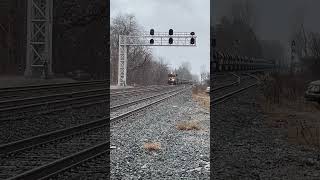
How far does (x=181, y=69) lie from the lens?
93.1 m

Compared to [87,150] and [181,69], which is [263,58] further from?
[181,69]

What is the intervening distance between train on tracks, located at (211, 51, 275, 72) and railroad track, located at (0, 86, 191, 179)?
113 inches

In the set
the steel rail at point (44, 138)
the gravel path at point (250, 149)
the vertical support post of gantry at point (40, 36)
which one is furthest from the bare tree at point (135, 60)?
the gravel path at point (250, 149)

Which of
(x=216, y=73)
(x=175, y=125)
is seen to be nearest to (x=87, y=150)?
(x=216, y=73)

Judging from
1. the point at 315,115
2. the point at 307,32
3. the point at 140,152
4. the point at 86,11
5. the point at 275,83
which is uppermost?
the point at 86,11

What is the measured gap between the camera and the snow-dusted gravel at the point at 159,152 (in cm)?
702

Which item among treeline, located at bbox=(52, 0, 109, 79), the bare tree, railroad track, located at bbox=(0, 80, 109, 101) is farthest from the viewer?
the bare tree

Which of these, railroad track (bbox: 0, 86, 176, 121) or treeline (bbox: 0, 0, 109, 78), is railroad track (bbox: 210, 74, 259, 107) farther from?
treeline (bbox: 0, 0, 109, 78)

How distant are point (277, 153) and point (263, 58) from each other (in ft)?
5.55

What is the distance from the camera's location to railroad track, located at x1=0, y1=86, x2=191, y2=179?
6332 mm

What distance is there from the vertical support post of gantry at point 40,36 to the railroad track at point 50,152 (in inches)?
141

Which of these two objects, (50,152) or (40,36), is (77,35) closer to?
(40,36)

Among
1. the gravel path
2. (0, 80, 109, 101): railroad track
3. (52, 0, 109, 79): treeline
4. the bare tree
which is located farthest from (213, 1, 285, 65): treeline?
the bare tree

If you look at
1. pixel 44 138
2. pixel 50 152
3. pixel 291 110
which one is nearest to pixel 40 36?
pixel 44 138
